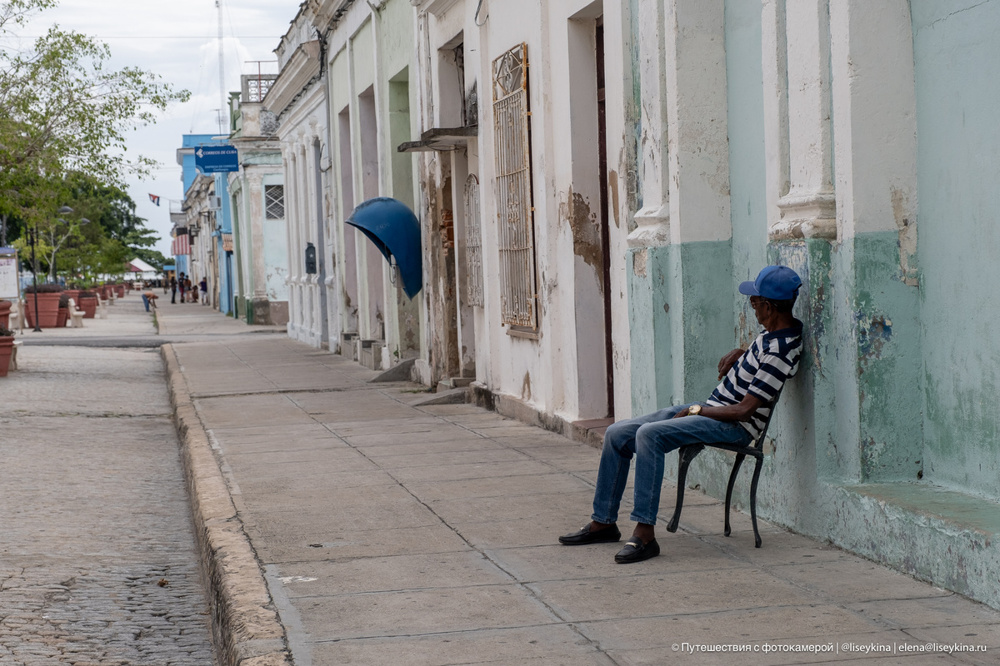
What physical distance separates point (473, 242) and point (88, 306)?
32.4 meters

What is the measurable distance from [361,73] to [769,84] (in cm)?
1183

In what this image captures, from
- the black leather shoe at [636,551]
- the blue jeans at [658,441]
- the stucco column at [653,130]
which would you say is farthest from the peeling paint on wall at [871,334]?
the stucco column at [653,130]

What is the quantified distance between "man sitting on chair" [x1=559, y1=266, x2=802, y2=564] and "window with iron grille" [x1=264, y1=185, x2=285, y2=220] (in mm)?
28108

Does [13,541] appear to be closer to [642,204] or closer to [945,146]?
[642,204]

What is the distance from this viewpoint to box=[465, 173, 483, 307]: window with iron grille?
12.1 meters

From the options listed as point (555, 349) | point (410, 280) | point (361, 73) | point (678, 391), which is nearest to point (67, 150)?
point (361, 73)

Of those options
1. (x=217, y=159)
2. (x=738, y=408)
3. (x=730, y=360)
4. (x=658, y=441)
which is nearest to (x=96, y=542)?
(x=658, y=441)

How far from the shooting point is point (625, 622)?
4.41 metres

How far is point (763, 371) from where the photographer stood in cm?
539

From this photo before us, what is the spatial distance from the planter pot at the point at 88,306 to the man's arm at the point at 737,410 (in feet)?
128

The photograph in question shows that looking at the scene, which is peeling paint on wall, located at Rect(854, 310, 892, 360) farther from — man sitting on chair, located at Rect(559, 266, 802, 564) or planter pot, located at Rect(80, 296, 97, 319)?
planter pot, located at Rect(80, 296, 97, 319)

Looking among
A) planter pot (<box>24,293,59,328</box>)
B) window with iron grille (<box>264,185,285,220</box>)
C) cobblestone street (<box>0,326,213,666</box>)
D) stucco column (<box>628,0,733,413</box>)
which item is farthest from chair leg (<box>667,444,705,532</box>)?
planter pot (<box>24,293,59,328</box>)

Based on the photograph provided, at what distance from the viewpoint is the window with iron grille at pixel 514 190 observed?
10.0m

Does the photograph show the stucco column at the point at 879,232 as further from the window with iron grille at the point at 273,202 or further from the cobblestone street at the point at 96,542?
the window with iron grille at the point at 273,202
